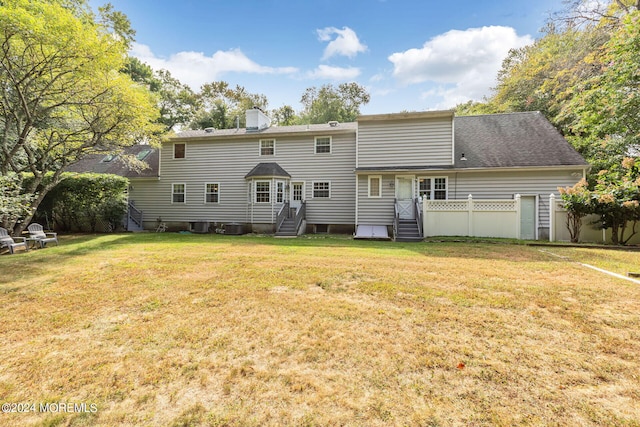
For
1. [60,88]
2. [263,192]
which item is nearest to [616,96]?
[263,192]

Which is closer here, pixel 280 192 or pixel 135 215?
pixel 280 192

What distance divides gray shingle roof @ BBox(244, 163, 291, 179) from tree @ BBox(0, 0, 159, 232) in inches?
197

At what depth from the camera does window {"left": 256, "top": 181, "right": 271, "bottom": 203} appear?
50.2 feet

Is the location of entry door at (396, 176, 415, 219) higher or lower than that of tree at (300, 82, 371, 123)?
lower

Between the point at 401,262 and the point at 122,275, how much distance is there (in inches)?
239

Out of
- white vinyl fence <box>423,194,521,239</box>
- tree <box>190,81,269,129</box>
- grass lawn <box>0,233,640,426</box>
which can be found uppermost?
tree <box>190,81,269,129</box>

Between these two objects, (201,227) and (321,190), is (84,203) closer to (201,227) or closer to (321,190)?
(201,227)

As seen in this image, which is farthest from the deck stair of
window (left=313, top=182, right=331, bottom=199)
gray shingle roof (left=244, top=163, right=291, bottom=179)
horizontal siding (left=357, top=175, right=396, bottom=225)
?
gray shingle roof (left=244, top=163, right=291, bottom=179)

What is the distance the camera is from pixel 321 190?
15.6 meters

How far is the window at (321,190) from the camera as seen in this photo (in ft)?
50.8

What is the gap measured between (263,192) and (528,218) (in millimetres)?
12851

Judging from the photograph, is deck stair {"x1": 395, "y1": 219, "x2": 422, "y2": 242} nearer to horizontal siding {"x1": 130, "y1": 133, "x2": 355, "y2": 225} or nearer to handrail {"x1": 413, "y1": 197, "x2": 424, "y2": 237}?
handrail {"x1": 413, "y1": 197, "x2": 424, "y2": 237}

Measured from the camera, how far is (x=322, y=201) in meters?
15.5

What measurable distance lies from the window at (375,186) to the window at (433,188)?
1.92 metres
